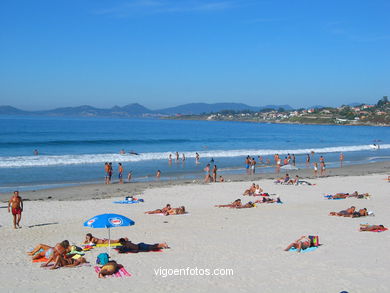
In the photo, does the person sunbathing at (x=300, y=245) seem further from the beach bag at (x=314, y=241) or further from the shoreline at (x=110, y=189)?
the shoreline at (x=110, y=189)

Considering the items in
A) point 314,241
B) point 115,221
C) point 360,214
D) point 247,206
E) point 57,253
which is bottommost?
point 247,206

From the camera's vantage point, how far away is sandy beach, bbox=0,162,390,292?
9195 millimetres

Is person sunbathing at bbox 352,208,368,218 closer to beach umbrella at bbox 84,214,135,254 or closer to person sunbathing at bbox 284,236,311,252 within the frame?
person sunbathing at bbox 284,236,311,252

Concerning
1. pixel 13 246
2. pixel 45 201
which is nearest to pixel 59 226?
pixel 13 246

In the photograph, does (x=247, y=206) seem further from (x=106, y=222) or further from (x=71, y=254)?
(x=71, y=254)

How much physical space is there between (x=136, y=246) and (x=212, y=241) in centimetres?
242

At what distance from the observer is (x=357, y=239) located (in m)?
13.0

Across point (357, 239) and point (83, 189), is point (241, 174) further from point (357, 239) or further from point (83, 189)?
point (357, 239)

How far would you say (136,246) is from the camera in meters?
11.6

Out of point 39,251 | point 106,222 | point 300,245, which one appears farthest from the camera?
point 300,245

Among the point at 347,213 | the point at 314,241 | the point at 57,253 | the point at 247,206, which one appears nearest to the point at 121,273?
the point at 57,253

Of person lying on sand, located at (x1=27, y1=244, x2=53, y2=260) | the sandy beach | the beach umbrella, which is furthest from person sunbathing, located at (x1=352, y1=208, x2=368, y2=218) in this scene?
person lying on sand, located at (x1=27, y1=244, x2=53, y2=260)

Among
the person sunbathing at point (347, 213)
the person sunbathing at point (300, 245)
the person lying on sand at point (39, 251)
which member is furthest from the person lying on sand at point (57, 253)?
the person sunbathing at point (347, 213)

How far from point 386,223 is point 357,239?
286 centimetres
